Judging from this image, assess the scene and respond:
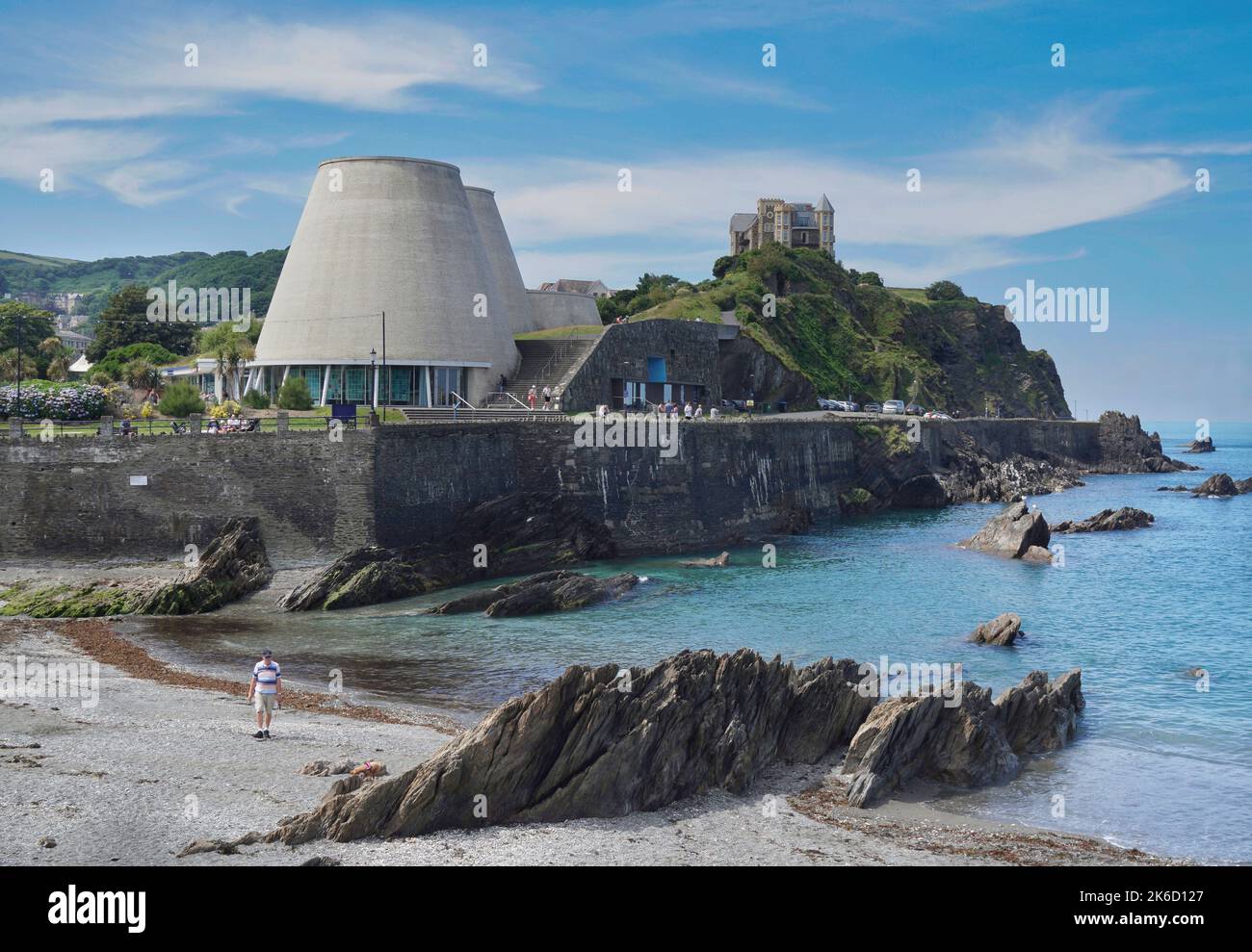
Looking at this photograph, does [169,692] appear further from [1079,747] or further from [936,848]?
[1079,747]

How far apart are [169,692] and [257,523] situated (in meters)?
13.3

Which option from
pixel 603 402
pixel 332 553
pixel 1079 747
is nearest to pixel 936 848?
pixel 1079 747

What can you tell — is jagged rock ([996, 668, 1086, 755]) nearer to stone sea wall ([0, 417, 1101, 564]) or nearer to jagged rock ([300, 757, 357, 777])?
jagged rock ([300, 757, 357, 777])

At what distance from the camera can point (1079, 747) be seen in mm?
20969

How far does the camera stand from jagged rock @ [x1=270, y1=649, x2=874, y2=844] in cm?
1459

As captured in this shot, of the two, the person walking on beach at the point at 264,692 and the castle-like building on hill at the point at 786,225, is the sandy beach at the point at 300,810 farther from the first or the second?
the castle-like building on hill at the point at 786,225

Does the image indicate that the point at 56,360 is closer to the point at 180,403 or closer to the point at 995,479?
the point at 180,403

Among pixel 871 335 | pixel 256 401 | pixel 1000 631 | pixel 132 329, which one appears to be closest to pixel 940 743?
pixel 1000 631

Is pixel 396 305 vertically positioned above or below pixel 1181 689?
above

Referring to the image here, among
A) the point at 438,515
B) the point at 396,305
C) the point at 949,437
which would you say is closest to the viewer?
the point at 438,515

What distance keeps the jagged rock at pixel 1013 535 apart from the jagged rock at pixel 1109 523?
9.31 m

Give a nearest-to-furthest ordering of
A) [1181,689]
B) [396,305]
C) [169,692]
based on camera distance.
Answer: [169,692] → [1181,689] → [396,305]

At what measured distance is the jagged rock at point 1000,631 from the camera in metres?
29.7
